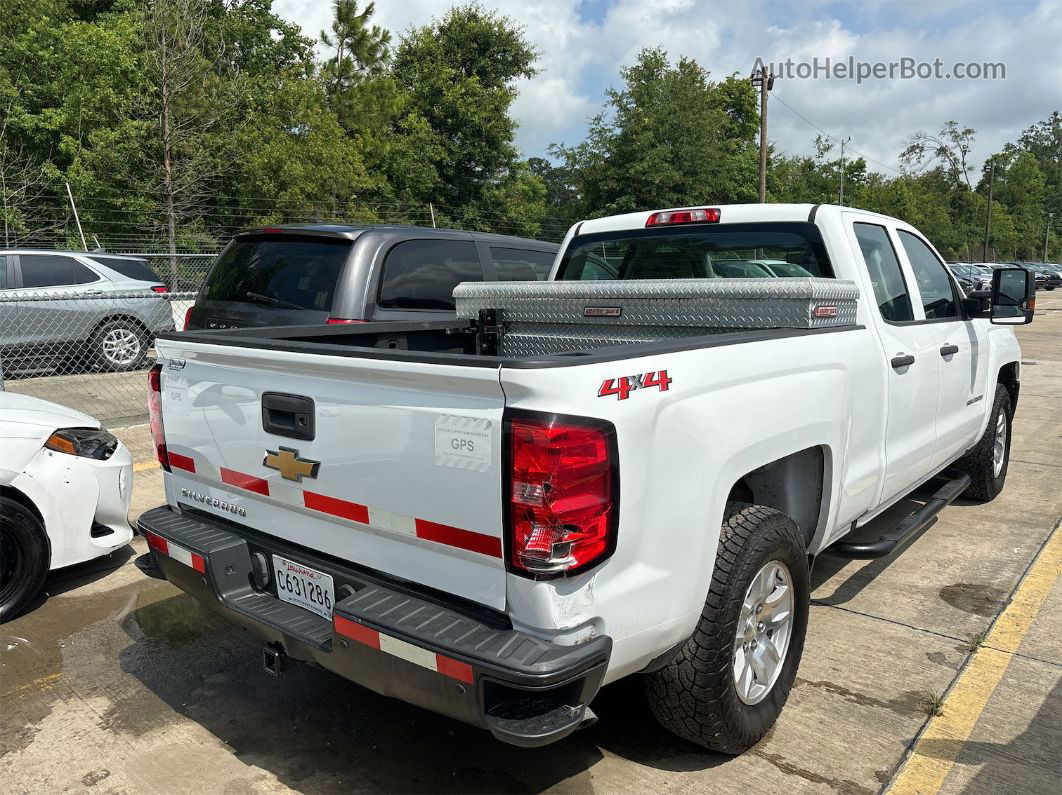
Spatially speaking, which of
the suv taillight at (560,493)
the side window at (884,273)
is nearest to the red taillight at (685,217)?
the side window at (884,273)

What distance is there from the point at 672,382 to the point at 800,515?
1.30m

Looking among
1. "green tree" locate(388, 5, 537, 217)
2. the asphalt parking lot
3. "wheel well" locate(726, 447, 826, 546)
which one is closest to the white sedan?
the asphalt parking lot

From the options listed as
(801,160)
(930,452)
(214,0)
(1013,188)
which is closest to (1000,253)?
(1013,188)

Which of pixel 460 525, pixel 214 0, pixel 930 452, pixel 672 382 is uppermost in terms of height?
pixel 214 0

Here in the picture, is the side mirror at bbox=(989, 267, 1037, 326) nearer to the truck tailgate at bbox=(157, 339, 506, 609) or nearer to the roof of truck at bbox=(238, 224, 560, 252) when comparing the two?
the roof of truck at bbox=(238, 224, 560, 252)

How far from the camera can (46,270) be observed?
35.3ft

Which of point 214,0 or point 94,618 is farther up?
point 214,0

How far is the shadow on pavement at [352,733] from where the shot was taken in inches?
110

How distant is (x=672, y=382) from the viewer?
2.37 metres

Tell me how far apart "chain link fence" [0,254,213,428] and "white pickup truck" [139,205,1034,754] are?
559 cm

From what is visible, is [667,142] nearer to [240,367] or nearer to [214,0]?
[214,0]

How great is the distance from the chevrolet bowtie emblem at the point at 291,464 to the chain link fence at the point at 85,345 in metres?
5.75

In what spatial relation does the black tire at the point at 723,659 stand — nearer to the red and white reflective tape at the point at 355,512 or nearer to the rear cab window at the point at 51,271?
the red and white reflective tape at the point at 355,512

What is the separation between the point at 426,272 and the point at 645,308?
2.74m
